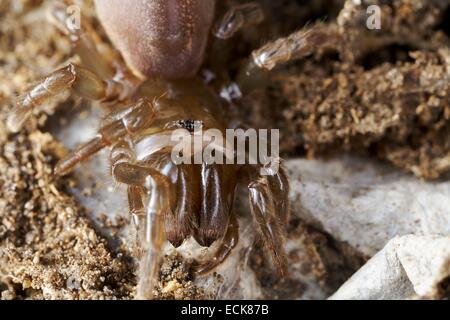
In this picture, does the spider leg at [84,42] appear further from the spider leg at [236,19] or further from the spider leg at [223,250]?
the spider leg at [223,250]

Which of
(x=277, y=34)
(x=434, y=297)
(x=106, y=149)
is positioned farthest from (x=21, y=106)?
(x=434, y=297)

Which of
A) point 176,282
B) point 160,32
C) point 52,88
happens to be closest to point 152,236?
point 176,282

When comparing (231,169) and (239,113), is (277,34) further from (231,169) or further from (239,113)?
(231,169)

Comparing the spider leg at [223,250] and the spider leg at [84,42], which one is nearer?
the spider leg at [223,250]

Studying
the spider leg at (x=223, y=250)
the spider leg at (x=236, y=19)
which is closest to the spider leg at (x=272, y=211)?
the spider leg at (x=223, y=250)
